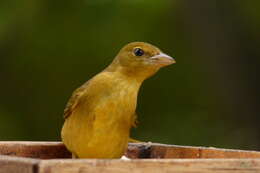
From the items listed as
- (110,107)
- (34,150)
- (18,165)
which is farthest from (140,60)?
(18,165)

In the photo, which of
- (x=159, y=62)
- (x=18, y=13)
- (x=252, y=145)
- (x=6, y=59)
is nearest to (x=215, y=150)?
(x=159, y=62)

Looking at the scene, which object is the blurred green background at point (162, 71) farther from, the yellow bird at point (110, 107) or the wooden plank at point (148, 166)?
the wooden plank at point (148, 166)

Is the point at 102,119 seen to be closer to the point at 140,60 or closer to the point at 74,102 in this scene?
the point at 74,102

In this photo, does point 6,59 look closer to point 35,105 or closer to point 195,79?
point 35,105

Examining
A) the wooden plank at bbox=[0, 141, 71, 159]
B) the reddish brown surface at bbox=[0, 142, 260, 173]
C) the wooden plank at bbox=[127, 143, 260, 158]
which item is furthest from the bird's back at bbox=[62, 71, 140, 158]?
the reddish brown surface at bbox=[0, 142, 260, 173]

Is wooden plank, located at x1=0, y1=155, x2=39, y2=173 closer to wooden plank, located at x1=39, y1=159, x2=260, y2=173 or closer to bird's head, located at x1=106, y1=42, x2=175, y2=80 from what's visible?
wooden plank, located at x1=39, y1=159, x2=260, y2=173

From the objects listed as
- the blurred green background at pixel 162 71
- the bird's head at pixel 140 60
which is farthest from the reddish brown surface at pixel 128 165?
the blurred green background at pixel 162 71
